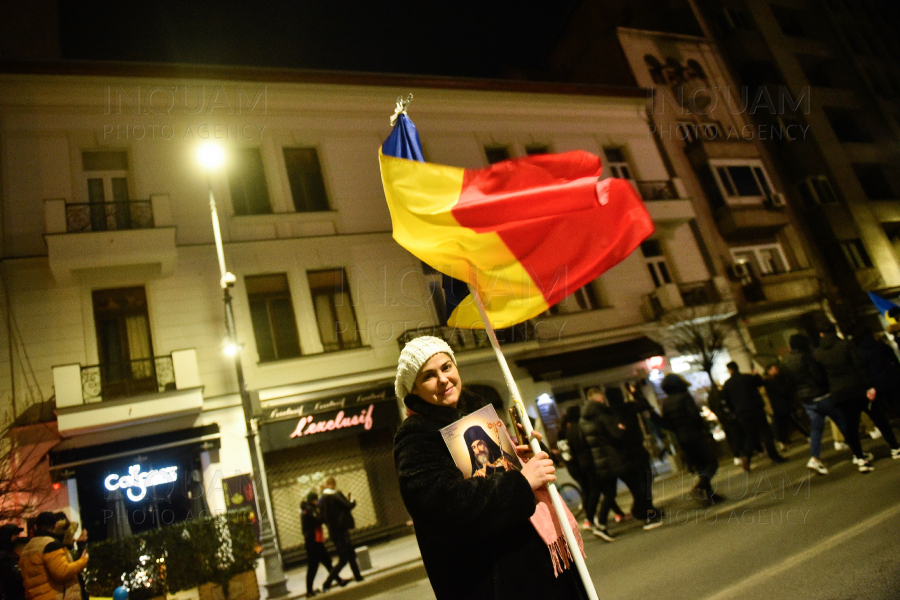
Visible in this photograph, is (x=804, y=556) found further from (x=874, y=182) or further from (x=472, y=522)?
(x=874, y=182)

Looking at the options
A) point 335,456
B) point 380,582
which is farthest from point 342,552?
point 335,456

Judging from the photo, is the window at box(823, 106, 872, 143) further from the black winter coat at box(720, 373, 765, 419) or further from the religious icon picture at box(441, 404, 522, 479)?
the religious icon picture at box(441, 404, 522, 479)

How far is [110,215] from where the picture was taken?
42.4ft

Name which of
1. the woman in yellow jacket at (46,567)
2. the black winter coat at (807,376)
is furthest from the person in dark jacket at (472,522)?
the black winter coat at (807,376)

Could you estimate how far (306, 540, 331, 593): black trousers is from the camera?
8.34 metres

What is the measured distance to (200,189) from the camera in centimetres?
1403

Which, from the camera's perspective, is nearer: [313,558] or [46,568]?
[46,568]

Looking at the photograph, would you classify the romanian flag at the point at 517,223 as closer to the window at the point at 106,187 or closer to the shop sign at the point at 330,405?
the shop sign at the point at 330,405

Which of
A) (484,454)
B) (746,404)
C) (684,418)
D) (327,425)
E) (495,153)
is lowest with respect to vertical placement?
(746,404)

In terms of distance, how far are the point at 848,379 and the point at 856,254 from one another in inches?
833

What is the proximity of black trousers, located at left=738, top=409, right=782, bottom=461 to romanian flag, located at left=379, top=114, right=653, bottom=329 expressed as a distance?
7.66m

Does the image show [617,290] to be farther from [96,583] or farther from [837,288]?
[96,583]

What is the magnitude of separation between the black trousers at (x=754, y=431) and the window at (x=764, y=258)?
13318mm

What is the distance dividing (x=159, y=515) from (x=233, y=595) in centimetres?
396
